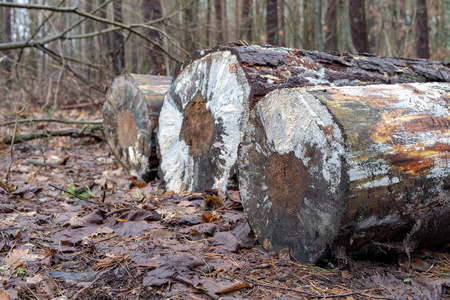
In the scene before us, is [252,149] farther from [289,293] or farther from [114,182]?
[114,182]

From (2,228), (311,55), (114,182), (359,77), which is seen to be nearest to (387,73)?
(359,77)

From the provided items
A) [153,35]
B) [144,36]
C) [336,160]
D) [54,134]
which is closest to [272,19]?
[153,35]

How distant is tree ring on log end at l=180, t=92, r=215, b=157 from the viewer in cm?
321

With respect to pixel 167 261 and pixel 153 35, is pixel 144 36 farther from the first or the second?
pixel 167 261

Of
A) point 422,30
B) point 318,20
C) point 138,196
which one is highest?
point 422,30

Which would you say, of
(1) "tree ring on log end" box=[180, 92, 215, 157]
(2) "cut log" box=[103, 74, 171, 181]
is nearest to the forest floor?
(1) "tree ring on log end" box=[180, 92, 215, 157]

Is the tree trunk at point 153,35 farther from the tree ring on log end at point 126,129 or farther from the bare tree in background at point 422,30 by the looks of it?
the bare tree in background at point 422,30

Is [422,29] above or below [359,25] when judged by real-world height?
above

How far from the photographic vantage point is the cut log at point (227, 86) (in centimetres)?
287

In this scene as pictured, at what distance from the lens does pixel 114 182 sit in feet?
12.7

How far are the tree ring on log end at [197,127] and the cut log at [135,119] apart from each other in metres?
0.51

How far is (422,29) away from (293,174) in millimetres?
11353

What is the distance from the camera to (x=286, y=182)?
2092mm

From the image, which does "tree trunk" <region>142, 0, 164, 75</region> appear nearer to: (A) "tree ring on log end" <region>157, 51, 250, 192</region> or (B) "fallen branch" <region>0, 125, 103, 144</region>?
(B) "fallen branch" <region>0, 125, 103, 144</region>
